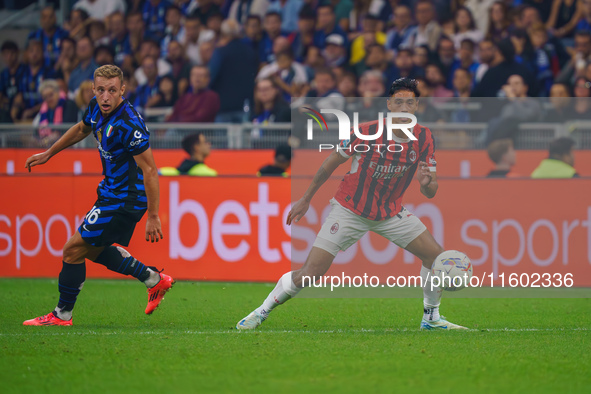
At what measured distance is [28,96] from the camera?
16688mm

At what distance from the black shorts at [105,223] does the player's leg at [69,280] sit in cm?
12

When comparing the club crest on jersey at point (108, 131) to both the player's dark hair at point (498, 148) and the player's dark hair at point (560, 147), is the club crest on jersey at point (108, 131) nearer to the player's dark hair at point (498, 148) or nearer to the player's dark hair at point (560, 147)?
the player's dark hair at point (498, 148)

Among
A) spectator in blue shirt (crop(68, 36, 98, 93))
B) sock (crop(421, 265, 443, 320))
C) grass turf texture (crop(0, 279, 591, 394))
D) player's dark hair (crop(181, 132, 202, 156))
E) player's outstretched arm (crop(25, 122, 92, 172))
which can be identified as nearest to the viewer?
grass turf texture (crop(0, 279, 591, 394))

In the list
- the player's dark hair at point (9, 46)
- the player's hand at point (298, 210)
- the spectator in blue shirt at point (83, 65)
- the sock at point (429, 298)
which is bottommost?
the sock at point (429, 298)

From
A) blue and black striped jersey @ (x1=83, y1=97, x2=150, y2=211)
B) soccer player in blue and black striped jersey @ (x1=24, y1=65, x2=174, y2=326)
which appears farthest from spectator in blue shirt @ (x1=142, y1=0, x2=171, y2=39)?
blue and black striped jersey @ (x1=83, y1=97, x2=150, y2=211)

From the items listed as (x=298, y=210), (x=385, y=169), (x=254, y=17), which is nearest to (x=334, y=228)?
(x=298, y=210)

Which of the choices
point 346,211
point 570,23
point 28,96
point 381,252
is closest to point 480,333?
point 346,211

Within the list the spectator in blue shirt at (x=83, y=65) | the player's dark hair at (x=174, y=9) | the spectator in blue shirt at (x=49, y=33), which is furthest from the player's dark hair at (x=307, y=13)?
the spectator in blue shirt at (x=49, y=33)

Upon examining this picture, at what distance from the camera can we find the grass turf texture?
17.3 feet

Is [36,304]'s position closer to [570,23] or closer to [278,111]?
[278,111]

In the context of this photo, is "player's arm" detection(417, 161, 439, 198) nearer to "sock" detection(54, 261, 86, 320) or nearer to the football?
the football

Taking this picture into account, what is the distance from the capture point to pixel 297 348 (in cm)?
644

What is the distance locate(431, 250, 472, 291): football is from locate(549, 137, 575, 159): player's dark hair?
4.21m

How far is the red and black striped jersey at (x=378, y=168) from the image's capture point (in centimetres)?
731
